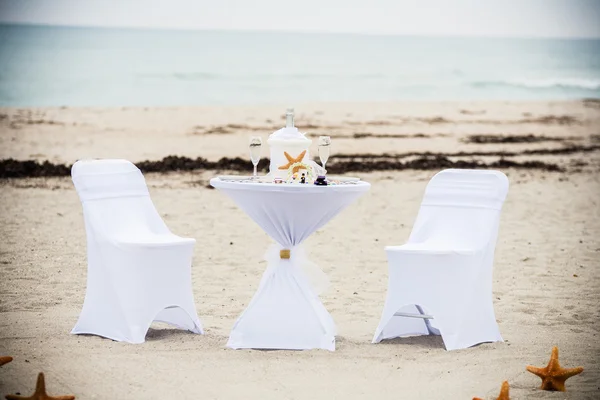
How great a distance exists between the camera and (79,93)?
104 feet

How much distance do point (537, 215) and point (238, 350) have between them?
594cm

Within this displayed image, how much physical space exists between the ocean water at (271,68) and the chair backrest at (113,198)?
2533cm

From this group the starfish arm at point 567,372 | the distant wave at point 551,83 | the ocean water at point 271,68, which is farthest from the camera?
the distant wave at point 551,83

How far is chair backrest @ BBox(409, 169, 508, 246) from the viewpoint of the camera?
4473mm

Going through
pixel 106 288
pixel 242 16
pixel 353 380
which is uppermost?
pixel 242 16

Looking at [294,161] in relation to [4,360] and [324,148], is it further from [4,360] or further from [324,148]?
[4,360]

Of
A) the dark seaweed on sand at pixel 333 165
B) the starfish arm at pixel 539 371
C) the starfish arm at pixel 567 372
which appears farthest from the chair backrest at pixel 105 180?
the dark seaweed on sand at pixel 333 165

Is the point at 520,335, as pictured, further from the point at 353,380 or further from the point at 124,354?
the point at 124,354

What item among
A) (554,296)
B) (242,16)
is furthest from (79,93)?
(554,296)

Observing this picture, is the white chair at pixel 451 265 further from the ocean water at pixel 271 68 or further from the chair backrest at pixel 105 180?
the ocean water at pixel 271 68

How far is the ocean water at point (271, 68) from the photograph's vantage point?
33.0m

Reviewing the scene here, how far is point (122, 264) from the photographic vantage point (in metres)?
4.31

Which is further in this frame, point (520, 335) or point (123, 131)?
point (123, 131)

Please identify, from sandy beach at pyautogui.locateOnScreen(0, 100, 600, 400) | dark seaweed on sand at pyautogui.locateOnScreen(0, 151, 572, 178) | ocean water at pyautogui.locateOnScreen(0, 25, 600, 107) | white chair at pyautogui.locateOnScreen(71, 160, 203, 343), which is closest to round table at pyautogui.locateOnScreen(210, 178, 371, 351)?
sandy beach at pyautogui.locateOnScreen(0, 100, 600, 400)
